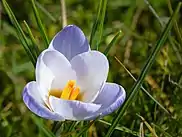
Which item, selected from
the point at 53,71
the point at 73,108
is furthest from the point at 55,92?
the point at 73,108

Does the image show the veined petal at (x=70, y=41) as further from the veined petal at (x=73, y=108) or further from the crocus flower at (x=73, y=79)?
the veined petal at (x=73, y=108)

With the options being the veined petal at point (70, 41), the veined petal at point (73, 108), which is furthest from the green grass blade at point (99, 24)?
the veined petal at point (73, 108)

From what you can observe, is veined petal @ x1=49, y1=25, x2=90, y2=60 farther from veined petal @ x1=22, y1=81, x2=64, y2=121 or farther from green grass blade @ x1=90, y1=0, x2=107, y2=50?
veined petal @ x1=22, y1=81, x2=64, y2=121

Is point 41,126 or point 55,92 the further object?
point 55,92

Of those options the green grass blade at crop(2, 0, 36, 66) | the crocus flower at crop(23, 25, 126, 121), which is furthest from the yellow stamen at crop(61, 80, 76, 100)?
the green grass blade at crop(2, 0, 36, 66)

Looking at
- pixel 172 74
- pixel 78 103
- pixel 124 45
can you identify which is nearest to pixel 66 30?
pixel 78 103

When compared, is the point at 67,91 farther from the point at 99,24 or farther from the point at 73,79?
the point at 99,24

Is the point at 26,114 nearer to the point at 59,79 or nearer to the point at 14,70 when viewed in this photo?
the point at 14,70
